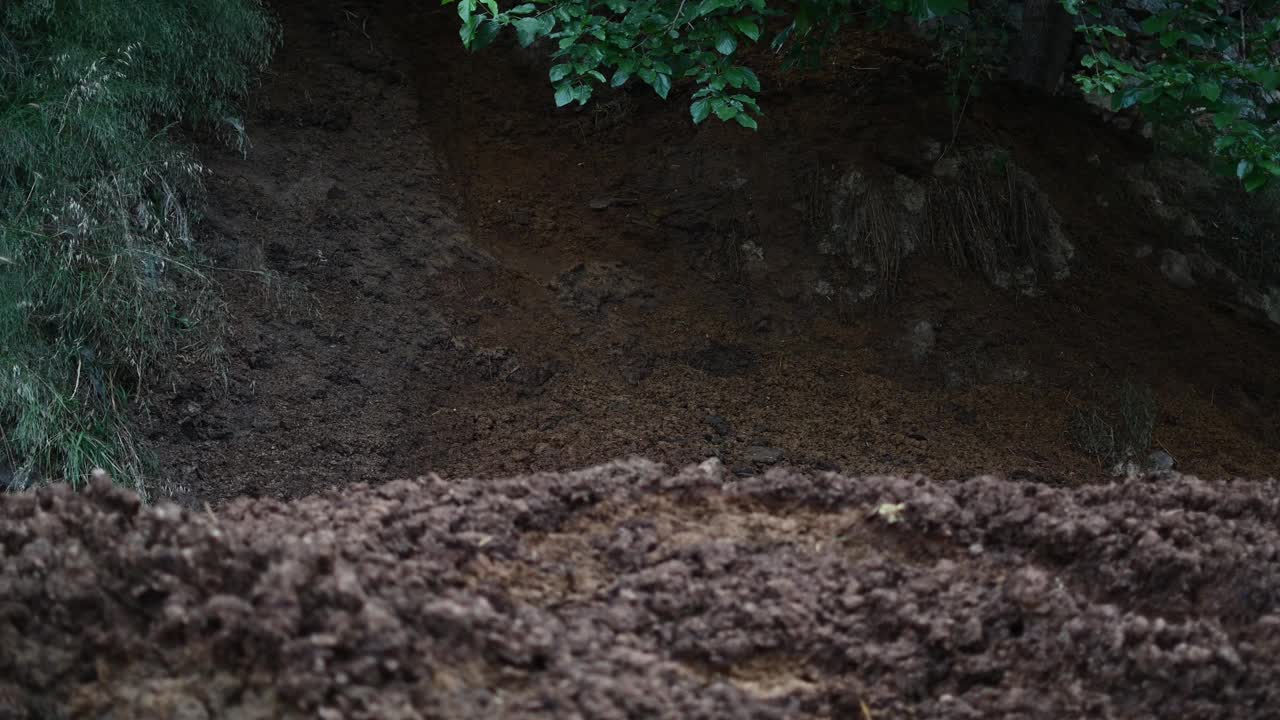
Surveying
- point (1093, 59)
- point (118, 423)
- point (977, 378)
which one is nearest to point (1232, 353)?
point (977, 378)

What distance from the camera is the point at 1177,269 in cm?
531

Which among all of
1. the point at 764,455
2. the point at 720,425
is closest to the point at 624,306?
the point at 720,425

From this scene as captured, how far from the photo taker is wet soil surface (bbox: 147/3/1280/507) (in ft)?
14.3

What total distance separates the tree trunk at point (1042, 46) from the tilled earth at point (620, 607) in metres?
4.05

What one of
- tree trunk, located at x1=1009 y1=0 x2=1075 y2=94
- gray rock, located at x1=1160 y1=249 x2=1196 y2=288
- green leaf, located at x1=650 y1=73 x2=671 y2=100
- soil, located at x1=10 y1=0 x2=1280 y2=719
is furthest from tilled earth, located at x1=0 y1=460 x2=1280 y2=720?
tree trunk, located at x1=1009 y1=0 x2=1075 y2=94

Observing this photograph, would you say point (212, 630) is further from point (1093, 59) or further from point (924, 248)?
point (924, 248)

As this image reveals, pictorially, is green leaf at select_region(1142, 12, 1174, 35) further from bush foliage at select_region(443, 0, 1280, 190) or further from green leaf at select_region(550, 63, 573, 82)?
green leaf at select_region(550, 63, 573, 82)

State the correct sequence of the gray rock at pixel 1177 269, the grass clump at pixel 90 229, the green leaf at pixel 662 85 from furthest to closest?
the gray rock at pixel 1177 269 → the grass clump at pixel 90 229 → the green leaf at pixel 662 85

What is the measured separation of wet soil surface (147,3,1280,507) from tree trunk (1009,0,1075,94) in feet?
0.53

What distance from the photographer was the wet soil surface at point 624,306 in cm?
435

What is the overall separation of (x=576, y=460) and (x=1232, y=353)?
3.27 meters

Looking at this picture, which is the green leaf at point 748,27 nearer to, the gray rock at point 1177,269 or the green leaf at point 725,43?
the green leaf at point 725,43

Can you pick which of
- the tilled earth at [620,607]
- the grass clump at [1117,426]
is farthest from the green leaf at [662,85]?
the grass clump at [1117,426]

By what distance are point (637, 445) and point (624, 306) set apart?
2.95 feet
